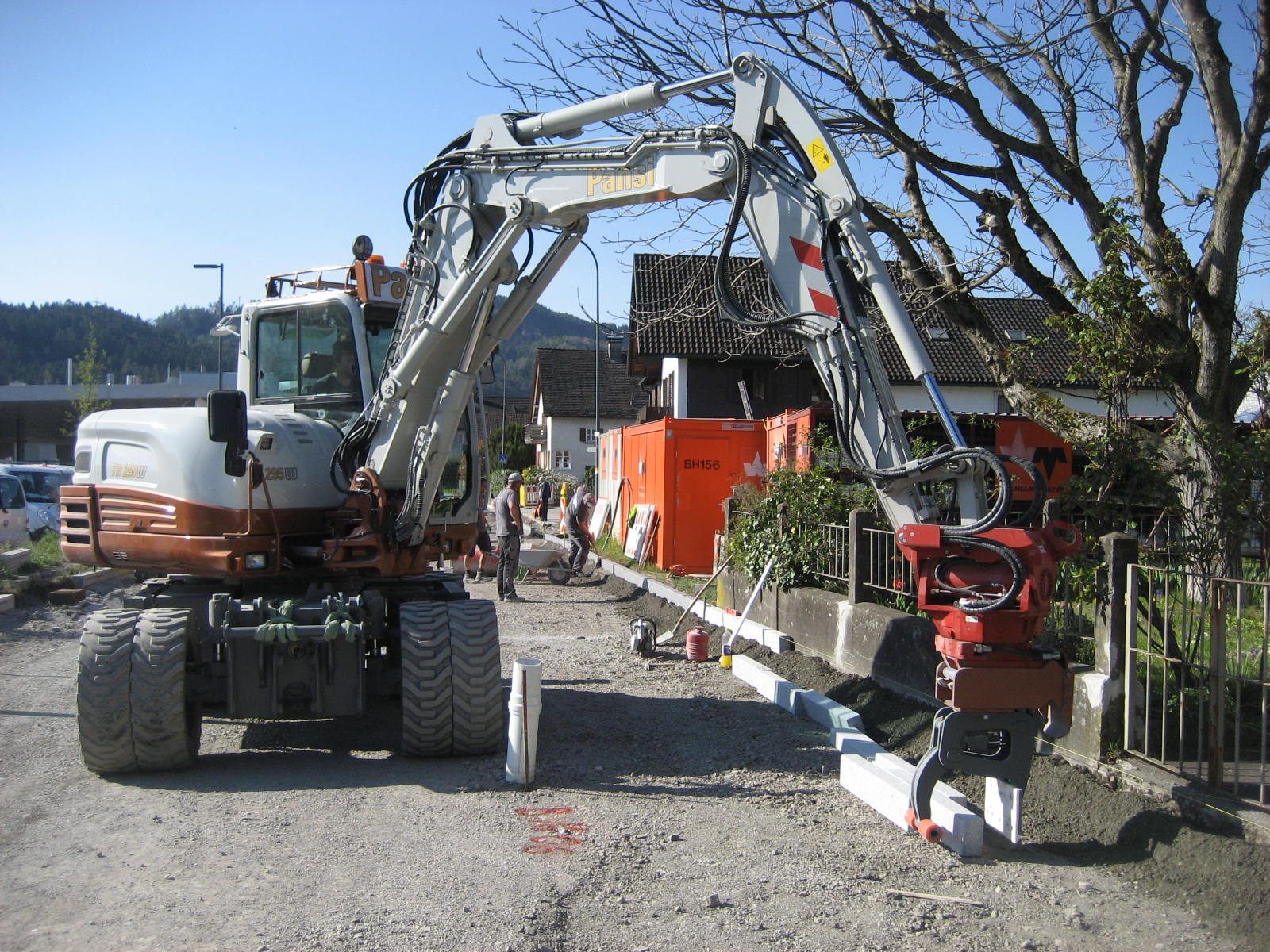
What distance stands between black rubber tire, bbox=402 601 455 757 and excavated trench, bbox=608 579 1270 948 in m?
3.13

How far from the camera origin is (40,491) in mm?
23172

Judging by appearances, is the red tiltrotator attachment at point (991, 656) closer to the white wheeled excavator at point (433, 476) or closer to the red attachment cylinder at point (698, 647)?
the white wheeled excavator at point (433, 476)

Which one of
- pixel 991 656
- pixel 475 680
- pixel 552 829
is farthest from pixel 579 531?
pixel 991 656

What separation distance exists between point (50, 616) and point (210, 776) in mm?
8671

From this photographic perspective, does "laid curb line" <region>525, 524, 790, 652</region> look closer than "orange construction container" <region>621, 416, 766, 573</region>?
Yes

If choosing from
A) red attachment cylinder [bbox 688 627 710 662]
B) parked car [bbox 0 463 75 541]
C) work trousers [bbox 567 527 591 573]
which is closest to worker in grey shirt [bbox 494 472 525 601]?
work trousers [bbox 567 527 591 573]

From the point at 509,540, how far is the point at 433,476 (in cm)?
880

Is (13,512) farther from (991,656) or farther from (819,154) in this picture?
(991,656)

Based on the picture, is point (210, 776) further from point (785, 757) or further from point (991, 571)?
point (991, 571)

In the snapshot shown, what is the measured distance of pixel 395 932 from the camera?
14.4 feet

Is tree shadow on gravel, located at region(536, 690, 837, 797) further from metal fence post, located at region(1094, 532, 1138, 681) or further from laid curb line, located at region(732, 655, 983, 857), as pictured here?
metal fence post, located at region(1094, 532, 1138, 681)

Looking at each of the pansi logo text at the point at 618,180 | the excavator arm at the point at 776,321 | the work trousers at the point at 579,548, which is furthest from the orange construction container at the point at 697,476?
the pansi logo text at the point at 618,180

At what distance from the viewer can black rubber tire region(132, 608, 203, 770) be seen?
6566 mm

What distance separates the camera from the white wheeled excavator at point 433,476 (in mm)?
5438
